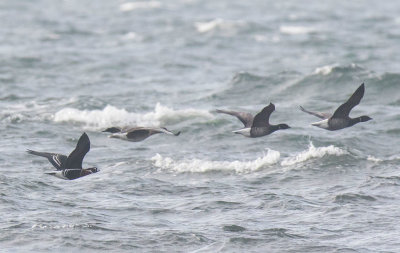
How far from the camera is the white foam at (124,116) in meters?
29.2

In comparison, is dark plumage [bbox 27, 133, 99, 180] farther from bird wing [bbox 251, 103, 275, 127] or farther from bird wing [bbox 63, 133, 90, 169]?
bird wing [bbox 251, 103, 275, 127]

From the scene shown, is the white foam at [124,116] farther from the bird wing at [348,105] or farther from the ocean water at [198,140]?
the bird wing at [348,105]

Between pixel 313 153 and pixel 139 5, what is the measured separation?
39.4 meters

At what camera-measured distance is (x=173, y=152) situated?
83.9 ft

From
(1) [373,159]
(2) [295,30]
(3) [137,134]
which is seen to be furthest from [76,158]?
(2) [295,30]

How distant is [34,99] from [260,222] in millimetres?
14752

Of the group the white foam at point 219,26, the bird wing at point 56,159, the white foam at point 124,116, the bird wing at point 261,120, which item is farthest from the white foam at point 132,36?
the bird wing at point 56,159

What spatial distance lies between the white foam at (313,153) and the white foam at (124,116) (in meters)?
5.02

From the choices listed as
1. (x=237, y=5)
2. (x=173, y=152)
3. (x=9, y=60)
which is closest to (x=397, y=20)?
(x=237, y=5)

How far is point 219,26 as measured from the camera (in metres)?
52.4

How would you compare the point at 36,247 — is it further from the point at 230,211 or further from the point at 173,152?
the point at 173,152

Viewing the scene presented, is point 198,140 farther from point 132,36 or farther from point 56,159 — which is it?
point 132,36

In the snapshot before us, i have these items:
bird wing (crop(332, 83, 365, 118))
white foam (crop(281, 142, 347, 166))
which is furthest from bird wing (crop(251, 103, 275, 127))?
white foam (crop(281, 142, 347, 166))

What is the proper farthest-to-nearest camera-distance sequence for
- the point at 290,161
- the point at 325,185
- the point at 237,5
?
the point at 237,5, the point at 290,161, the point at 325,185
